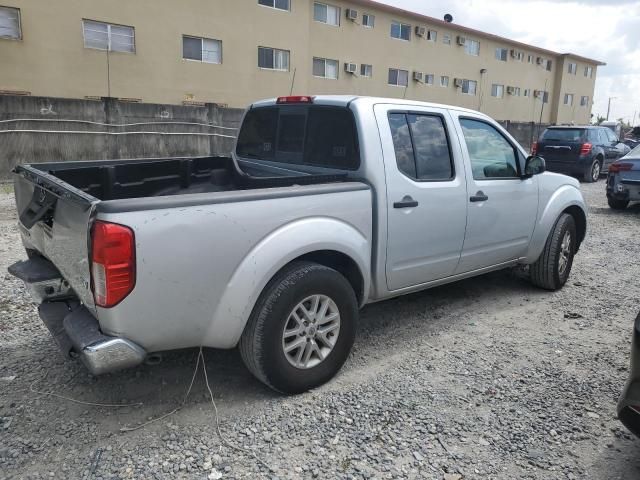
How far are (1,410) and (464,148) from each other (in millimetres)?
3672

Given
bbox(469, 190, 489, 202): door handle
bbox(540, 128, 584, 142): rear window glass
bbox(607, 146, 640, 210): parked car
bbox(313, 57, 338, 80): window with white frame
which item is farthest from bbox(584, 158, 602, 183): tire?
bbox(313, 57, 338, 80): window with white frame

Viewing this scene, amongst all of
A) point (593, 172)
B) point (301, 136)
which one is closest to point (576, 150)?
point (593, 172)

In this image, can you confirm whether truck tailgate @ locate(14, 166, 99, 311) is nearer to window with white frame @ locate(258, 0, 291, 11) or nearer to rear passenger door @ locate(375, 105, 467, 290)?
rear passenger door @ locate(375, 105, 467, 290)

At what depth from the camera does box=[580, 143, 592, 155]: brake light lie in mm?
15227

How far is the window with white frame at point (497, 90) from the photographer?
3634cm

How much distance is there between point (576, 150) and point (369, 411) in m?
14.8

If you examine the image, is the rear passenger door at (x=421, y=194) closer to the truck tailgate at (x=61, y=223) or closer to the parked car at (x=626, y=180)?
the truck tailgate at (x=61, y=223)

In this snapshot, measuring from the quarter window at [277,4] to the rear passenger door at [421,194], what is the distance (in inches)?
813

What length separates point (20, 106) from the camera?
12.7m

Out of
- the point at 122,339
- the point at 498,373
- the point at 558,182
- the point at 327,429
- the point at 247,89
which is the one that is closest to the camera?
the point at 122,339

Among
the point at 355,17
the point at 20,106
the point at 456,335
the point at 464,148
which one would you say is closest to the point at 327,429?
the point at 456,335

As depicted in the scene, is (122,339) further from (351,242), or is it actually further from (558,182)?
(558,182)

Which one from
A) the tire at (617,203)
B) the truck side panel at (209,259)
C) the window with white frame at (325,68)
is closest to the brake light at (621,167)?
the tire at (617,203)

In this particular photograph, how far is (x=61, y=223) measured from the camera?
9.07 feet
